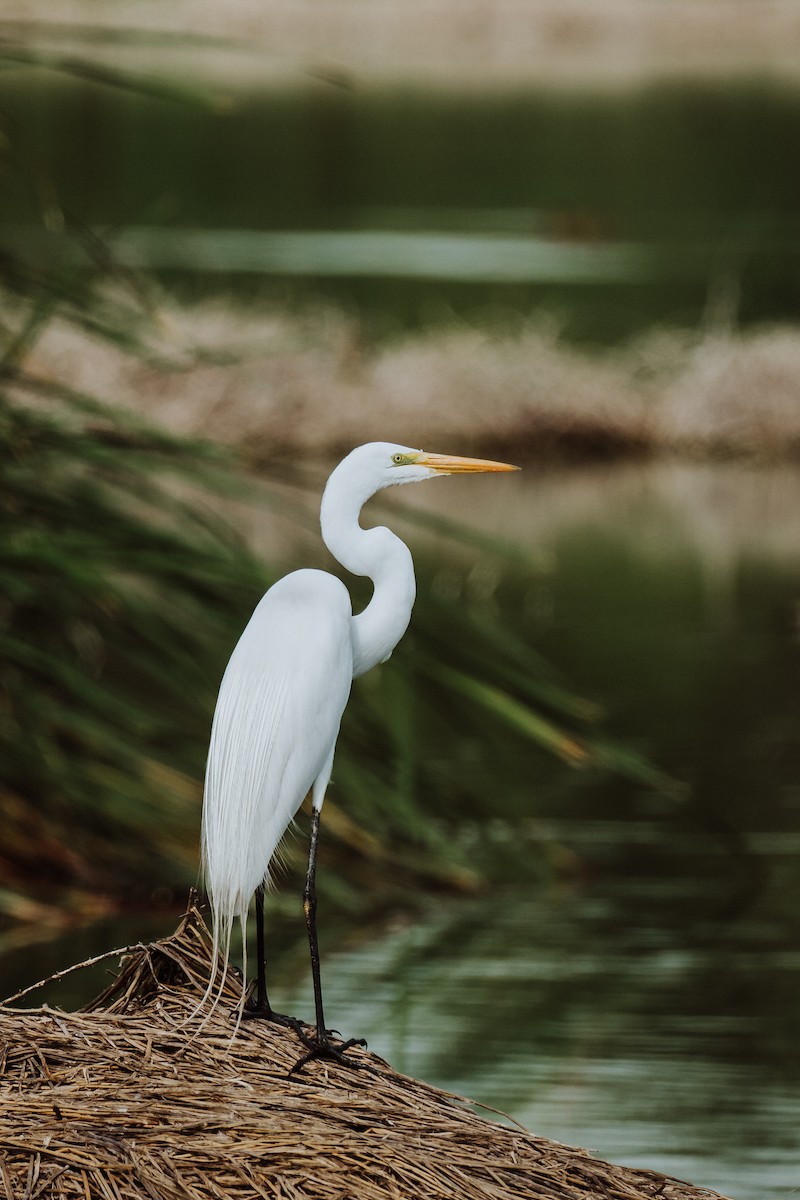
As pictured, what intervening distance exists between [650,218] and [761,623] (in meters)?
17.5

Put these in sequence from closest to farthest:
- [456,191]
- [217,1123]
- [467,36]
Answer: [217,1123] < [456,191] < [467,36]

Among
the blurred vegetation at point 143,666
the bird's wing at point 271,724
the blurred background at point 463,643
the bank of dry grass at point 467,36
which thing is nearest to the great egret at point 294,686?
the bird's wing at point 271,724

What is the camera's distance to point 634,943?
4.18 metres

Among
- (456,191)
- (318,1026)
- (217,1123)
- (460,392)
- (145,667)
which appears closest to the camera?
(217,1123)

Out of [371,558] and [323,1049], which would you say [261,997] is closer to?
[323,1049]

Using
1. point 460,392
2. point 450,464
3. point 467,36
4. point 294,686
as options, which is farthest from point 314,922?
point 467,36

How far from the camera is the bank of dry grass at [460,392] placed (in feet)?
31.4

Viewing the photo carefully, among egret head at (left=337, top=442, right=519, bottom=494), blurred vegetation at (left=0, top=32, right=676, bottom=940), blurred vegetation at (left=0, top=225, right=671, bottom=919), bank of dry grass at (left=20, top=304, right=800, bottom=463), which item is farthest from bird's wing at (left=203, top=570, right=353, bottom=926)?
bank of dry grass at (left=20, top=304, right=800, bottom=463)

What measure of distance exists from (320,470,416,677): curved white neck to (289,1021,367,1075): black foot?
38 cm

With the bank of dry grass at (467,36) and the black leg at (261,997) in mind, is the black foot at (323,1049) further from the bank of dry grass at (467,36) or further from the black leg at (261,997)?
the bank of dry grass at (467,36)

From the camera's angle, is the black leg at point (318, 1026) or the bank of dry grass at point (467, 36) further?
the bank of dry grass at point (467, 36)

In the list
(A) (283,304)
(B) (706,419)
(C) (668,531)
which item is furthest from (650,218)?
(C) (668,531)

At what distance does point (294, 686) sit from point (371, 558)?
0.14 meters

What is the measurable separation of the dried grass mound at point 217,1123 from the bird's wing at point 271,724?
5.1 inches
